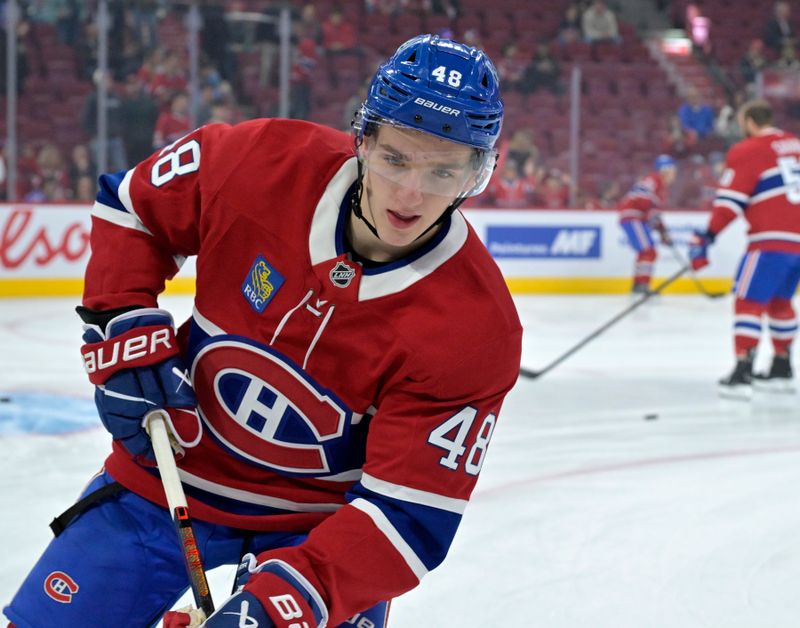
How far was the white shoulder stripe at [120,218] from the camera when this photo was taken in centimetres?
144

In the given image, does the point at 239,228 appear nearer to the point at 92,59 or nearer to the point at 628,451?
the point at 628,451

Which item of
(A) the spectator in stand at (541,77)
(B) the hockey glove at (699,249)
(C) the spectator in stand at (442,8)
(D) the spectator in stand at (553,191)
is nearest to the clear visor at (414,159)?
(B) the hockey glove at (699,249)

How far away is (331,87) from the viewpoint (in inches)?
315

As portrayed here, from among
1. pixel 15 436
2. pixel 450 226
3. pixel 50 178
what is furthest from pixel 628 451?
pixel 50 178

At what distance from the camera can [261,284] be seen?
4.46 ft

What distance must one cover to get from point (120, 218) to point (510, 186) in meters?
6.91

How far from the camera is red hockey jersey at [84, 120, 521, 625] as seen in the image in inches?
49.6

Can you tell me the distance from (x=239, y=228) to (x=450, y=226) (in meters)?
0.25

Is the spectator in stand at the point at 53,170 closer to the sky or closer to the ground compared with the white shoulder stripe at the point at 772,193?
closer to the ground

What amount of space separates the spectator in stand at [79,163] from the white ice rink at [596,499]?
195 cm

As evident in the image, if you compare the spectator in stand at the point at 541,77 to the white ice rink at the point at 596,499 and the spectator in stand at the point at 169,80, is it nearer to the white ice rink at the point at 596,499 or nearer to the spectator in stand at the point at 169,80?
the spectator in stand at the point at 169,80

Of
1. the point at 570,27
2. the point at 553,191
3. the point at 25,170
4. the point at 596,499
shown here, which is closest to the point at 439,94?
the point at 596,499

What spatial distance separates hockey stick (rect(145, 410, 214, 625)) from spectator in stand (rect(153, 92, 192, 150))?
19.8 ft

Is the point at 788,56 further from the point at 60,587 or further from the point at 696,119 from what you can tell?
the point at 60,587
